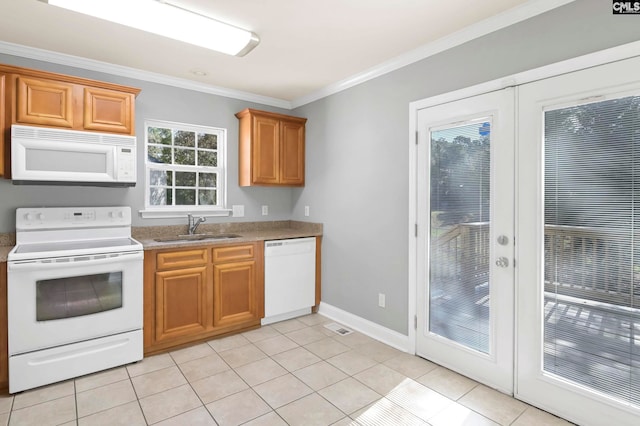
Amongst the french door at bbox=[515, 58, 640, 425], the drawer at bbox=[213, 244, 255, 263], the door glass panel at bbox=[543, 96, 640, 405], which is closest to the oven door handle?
the drawer at bbox=[213, 244, 255, 263]

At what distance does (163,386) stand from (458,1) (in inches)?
129

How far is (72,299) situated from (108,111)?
1.56 m

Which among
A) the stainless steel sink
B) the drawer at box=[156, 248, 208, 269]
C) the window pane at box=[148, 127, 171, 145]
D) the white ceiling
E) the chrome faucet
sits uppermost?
the white ceiling

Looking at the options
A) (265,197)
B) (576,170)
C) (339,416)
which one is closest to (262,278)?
(265,197)

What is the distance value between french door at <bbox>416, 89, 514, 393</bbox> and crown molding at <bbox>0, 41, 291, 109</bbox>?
7.22ft

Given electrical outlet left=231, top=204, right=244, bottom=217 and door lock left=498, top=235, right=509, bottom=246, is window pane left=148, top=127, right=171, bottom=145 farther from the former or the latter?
door lock left=498, top=235, right=509, bottom=246

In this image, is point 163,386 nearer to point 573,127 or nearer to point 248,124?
point 248,124

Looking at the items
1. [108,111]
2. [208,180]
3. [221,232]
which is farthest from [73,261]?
[208,180]

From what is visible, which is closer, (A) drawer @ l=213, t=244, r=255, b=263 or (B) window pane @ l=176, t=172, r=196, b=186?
(A) drawer @ l=213, t=244, r=255, b=263

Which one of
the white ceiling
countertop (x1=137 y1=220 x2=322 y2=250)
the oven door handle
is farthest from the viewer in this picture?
countertop (x1=137 y1=220 x2=322 y2=250)

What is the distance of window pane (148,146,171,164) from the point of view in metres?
3.54

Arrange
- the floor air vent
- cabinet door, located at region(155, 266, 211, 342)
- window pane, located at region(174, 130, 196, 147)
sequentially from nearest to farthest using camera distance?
cabinet door, located at region(155, 266, 211, 342) < the floor air vent < window pane, located at region(174, 130, 196, 147)

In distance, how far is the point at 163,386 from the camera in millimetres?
2418

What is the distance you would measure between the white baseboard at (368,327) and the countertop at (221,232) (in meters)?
0.88
